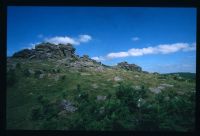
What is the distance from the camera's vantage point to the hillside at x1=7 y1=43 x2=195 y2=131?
137 inches

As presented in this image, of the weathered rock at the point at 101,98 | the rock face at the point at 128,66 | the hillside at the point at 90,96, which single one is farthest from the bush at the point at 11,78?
the rock face at the point at 128,66

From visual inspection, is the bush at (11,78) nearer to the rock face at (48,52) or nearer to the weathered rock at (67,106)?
the rock face at (48,52)

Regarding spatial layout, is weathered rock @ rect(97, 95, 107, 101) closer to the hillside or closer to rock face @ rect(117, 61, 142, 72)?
the hillside

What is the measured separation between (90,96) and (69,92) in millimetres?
236

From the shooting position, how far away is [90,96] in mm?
3617

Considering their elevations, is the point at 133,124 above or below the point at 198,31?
below
